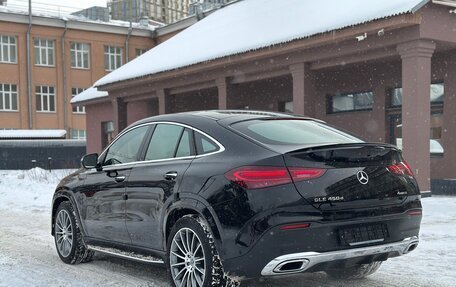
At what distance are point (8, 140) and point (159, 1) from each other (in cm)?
3811

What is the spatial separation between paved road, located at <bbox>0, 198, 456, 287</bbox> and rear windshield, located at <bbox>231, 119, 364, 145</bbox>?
1.43 m

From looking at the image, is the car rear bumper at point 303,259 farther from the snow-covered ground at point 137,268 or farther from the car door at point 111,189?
the car door at point 111,189

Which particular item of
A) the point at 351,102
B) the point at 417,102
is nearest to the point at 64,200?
the point at 417,102

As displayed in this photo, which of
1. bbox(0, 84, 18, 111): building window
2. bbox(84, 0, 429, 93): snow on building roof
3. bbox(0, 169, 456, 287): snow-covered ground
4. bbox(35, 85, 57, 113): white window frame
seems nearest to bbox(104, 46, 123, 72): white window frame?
bbox(35, 85, 57, 113): white window frame

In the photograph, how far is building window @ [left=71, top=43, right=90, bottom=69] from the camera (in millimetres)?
43156

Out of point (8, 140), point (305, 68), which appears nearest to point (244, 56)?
point (305, 68)

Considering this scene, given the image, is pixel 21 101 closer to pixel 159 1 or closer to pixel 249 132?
pixel 159 1

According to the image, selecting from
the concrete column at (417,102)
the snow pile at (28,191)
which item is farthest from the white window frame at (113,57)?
the concrete column at (417,102)

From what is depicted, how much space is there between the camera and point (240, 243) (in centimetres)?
429

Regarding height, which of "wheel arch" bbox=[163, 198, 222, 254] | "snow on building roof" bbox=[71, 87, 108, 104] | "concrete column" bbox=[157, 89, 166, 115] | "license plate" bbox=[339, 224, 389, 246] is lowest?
"license plate" bbox=[339, 224, 389, 246]

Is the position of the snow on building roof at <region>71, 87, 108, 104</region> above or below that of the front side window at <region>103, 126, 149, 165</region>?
above

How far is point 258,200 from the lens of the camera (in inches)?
167

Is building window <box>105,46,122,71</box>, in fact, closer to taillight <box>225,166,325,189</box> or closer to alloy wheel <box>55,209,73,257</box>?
alloy wheel <box>55,209,73,257</box>

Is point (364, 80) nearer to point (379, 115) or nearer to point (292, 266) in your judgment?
point (379, 115)
